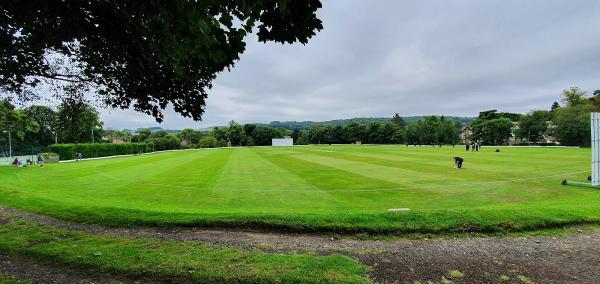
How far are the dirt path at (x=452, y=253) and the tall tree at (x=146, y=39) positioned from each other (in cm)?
348

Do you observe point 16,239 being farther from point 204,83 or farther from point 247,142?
point 247,142

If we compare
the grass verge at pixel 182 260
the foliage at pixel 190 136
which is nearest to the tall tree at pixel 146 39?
the grass verge at pixel 182 260

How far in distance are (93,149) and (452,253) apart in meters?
70.3

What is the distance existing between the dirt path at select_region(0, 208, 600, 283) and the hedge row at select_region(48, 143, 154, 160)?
56.7m

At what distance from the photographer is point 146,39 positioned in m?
6.14

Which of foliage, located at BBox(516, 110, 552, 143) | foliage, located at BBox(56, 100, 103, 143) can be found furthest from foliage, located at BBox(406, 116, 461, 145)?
foliage, located at BBox(56, 100, 103, 143)

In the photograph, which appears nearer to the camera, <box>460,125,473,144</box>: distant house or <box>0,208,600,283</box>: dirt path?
<box>0,208,600,283</box>: dirt path

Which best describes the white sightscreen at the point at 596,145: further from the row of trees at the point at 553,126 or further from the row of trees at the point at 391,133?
the row of trees at the point at 391,133

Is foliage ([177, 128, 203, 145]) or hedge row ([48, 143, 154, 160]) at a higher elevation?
foliage ([177, 128, 203, 145])

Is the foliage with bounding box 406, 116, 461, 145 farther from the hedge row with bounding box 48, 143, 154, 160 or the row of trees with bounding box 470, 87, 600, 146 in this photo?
the hedge row with bounding box 48, 143, 154, 160

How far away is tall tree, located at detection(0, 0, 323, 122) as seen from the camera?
4969 mm

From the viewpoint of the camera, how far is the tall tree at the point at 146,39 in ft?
16.3

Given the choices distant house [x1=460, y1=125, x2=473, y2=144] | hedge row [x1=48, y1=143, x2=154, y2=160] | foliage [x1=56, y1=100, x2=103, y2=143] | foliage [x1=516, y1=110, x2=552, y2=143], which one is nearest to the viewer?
foliage [x1=56, y1=100, x2=103, y2=143]

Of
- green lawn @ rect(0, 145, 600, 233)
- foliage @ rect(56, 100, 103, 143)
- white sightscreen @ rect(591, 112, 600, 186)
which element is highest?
foliage @ rect(56, 100, 103, 143)
